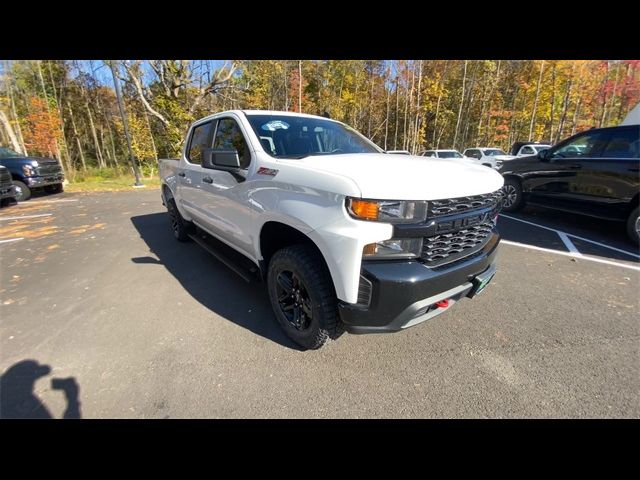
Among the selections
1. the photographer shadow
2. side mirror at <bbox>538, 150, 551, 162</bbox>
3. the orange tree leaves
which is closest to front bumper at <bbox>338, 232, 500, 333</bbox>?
the photographer shadow

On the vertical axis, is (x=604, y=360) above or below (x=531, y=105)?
below

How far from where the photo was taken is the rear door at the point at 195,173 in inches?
144

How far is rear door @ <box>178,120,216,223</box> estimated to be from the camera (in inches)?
144

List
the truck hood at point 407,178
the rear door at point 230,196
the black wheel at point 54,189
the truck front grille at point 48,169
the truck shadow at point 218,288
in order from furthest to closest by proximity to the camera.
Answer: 1. the black wheel at point 54,189
2. the truck front grille at point 48,169
3. the truck shadow at point 218,288
4. the rear door at point 230,196
5. the truck hood at point 407,178

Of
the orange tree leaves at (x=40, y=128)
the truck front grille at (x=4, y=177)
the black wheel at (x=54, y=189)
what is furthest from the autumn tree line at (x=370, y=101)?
the truck front grille at (x=4, y=177)

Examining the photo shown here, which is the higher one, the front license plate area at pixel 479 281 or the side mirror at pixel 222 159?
the side mirror at pixel 222 159

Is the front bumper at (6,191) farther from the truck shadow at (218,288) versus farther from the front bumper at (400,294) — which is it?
the front bumper at (400,294)

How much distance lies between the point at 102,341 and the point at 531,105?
3842cm

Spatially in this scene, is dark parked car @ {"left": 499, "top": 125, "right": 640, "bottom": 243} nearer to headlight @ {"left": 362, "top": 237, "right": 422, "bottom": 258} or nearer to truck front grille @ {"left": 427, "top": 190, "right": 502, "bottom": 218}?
truck front grille @ {"left": 427, "top": 190, "right": 502, "bottom": 218}

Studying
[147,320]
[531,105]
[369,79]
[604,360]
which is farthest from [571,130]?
[147,320]

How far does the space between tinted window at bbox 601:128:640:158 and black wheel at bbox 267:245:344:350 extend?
5.83 metres

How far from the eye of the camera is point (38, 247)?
530 centimetres

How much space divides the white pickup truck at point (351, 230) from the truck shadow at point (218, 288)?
384 millimetres
